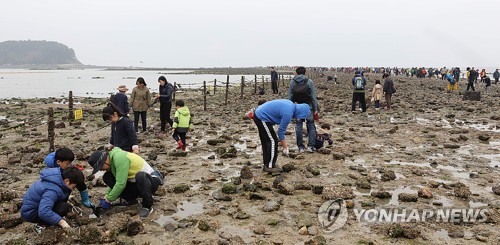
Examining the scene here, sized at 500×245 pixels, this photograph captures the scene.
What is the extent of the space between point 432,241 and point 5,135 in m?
14.7

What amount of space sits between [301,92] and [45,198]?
21.5ft

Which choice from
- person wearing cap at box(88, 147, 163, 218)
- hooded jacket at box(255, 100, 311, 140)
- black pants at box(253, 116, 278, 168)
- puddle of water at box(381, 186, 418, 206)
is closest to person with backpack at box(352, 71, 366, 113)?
hooded jacket at box(255, 100, 311, 140)

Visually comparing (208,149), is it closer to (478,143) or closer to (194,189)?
(194,189)

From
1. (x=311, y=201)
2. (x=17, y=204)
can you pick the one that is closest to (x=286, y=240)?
(x=311, y=201)

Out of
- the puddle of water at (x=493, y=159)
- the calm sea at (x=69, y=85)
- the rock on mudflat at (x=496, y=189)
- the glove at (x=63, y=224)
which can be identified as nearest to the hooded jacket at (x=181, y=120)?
the glove at (x=63, y=224)

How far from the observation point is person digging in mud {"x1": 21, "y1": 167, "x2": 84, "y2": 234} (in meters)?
5.05

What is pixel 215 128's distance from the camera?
48.1 feet

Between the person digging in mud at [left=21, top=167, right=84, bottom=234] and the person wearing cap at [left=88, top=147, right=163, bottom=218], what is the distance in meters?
0.38

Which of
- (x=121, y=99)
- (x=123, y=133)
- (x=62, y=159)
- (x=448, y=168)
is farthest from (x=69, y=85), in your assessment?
(x=448, y=168)

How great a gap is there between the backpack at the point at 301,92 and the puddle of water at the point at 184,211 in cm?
455

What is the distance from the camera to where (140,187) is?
228 inches

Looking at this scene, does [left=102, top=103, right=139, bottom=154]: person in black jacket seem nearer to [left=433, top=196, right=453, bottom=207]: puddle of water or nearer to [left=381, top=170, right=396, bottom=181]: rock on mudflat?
[left=381, top=170, right=396, bottom=181]: rock on mudflat

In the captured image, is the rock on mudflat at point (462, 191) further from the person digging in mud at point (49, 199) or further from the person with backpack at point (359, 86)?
the person with backpack at point (359, 86)

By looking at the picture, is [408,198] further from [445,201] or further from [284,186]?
[284,186]
